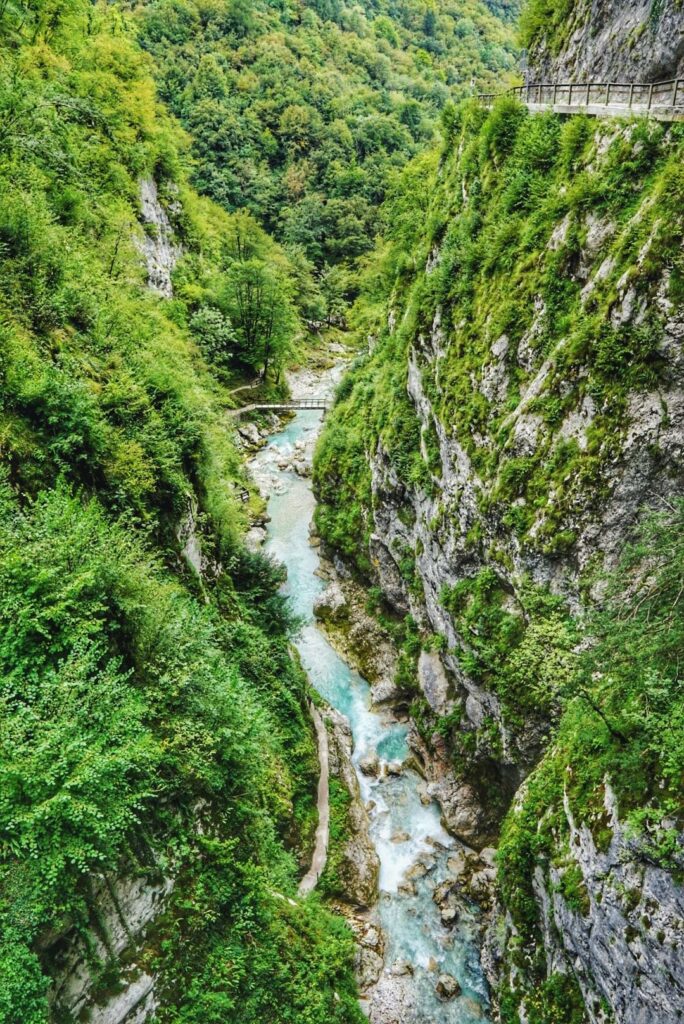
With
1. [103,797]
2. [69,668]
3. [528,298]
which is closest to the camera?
[103,797]

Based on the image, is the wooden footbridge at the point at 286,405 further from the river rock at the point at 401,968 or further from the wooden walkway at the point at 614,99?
the river rock at the point at 401,968

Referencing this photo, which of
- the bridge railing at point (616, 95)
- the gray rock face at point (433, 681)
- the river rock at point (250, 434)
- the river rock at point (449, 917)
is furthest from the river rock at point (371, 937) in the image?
the river rock at point (250, 434)

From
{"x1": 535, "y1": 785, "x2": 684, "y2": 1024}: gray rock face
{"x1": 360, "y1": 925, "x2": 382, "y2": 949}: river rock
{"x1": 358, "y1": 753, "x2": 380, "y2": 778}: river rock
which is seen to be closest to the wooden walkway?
{"x1": 535, "y1": 785, "x2": 684, "y2": 1024}: gray rock face

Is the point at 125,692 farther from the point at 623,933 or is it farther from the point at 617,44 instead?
the point at 617,44

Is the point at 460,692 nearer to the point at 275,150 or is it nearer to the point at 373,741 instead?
→ the point at 373,741

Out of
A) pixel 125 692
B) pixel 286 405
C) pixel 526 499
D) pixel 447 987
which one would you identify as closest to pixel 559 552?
pixel 526 499

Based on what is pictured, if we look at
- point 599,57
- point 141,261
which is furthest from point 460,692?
point 141,261
